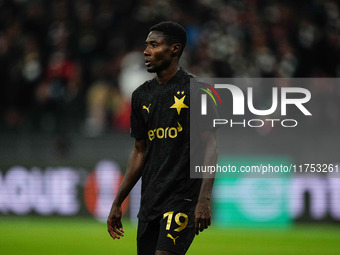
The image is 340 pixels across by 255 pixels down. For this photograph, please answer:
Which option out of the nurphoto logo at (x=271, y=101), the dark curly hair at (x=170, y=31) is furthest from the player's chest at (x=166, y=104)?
the nurphoto logo at (x=271, y=101)

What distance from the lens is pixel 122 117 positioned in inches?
592

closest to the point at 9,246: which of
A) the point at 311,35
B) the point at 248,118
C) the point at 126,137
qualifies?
the point at 126,137

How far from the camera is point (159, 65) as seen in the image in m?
5.86

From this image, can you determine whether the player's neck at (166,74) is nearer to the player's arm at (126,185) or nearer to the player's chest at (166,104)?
the player's chest at (166,104)

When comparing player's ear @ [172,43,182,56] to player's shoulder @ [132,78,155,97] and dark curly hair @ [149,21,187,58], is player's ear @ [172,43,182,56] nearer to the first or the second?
dark curly hair @ [149,21,187,58]

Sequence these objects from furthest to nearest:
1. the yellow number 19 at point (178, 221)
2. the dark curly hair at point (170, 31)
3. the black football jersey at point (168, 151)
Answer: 1. the dark curly hair at point (170, 31)
2. the black football jersey at point (168, 151)
3. the yellow number 19 at point (178, 221)

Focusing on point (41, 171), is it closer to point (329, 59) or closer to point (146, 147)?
A: point (329, 59)

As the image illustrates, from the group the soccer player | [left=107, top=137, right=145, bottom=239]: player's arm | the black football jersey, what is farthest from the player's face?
[left=107, top=137, right=145, bottom=239]: player's arm

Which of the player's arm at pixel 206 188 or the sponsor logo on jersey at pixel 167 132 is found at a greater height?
the sponsor logo on jersey at pixel 167 132

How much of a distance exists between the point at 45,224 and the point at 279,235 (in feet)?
13.9

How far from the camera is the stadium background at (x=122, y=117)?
13.6m

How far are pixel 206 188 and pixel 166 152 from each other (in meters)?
0.48

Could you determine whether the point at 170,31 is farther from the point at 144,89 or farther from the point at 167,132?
the point at 167,132

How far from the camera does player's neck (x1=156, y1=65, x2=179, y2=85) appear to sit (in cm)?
592
